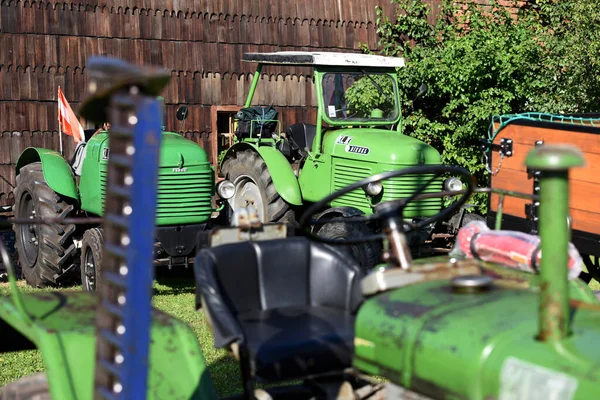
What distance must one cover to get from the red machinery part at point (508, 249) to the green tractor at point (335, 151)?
4.08m

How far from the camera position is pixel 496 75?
37.4ft

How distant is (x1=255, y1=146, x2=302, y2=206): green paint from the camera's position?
27.2 ft

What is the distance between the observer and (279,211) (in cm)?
835

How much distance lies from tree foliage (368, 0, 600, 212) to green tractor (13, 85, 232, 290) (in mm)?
4157

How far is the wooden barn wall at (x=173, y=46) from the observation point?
10.5m

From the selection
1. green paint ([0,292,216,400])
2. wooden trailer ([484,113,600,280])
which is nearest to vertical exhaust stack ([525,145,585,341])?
green paint ([0,292,216,400])

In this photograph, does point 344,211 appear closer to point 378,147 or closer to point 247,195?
point 378,147

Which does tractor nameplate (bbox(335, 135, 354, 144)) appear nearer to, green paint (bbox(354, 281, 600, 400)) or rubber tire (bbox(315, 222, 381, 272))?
rubber tire (bbox(315, 222, 381, 272))

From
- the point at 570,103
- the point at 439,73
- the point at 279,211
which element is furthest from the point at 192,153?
the point at 570,103

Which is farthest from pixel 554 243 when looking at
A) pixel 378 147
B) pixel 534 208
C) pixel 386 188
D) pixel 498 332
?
pixel 378 147

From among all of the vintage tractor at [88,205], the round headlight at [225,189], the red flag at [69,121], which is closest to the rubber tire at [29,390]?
the vintage tractor at [88,205]

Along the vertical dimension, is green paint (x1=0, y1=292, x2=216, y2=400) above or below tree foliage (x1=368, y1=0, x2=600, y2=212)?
below

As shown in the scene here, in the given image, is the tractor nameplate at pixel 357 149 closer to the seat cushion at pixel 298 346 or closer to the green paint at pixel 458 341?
the seat cushion at pixel 298 346

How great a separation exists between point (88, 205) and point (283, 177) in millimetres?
1780
